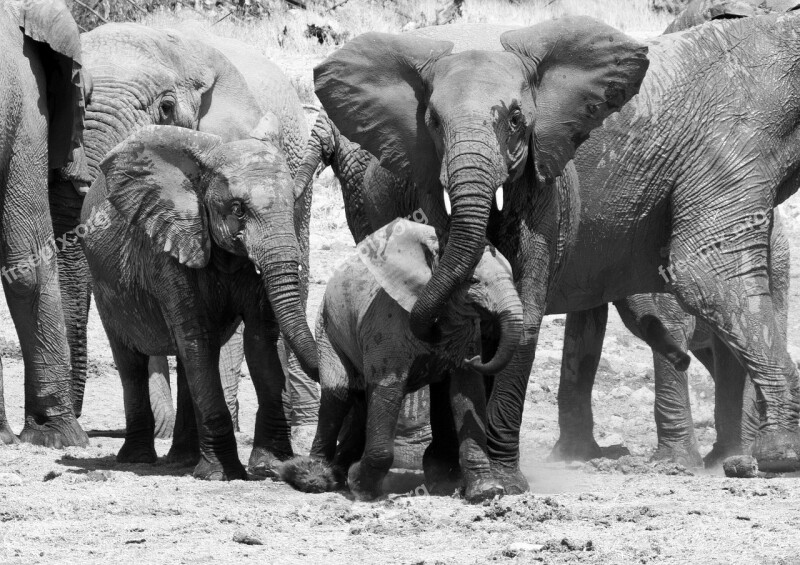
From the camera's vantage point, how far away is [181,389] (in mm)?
8602

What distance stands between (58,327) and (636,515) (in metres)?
3.68

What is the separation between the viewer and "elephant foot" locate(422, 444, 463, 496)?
25.3 feet

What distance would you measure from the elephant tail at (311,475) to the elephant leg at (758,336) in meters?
1.98

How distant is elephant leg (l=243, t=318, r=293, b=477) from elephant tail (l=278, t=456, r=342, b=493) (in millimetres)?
269

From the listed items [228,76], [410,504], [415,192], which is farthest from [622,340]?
[410,504]

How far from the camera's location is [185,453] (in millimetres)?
8633

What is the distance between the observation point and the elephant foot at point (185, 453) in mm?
8594

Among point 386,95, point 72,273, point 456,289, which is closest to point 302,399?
point 72,273

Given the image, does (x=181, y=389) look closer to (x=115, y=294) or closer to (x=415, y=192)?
(x=115, y=294)

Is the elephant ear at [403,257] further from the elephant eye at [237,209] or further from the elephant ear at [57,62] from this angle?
the elephant ear at [57,62]

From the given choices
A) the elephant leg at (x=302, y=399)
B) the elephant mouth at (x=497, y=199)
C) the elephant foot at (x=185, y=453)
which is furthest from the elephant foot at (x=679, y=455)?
the elephant mouth at (x=497, y=199)

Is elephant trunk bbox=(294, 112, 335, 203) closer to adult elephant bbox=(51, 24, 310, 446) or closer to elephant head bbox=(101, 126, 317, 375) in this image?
adult elephant bbox=(51, 24, 310, 446)

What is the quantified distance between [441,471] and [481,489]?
1.88ft

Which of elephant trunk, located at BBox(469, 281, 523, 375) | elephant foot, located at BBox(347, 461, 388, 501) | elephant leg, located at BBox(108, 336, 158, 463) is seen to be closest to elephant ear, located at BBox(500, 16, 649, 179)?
elephant trunk, located at BBox(469, 281, 523, 375)
